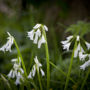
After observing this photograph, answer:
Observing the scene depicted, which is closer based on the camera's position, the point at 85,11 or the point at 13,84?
the point at 13,84

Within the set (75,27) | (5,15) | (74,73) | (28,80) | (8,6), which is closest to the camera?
(28,80)

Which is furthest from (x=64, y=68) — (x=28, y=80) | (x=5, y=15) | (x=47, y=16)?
(x=5, y=15)

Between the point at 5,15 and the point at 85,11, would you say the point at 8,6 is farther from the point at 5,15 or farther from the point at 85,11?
the point at 85,11

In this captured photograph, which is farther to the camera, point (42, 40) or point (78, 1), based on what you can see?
point (78, 1)

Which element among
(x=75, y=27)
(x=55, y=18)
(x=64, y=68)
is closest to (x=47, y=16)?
(x=55, y=18)

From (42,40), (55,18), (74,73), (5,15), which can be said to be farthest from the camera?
(5,15)

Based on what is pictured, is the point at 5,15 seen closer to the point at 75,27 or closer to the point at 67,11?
the point at 67,11

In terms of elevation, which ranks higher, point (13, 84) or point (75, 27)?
point (75, 27)

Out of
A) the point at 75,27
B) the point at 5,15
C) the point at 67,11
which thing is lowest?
the point at 75,27

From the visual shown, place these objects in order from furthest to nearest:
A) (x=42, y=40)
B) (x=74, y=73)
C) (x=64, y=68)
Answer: (x=64, y=68) < (x=74, y=73) < (x=42, y=40)
